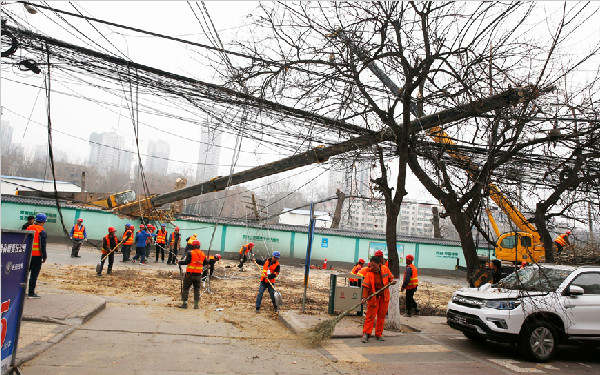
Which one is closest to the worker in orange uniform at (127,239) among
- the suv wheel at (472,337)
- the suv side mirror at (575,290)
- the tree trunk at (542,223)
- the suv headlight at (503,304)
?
the suv wheel at (472,337)

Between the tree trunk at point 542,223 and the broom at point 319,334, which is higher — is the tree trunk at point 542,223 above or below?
above

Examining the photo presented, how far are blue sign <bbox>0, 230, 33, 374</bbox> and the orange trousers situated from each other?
225 inches

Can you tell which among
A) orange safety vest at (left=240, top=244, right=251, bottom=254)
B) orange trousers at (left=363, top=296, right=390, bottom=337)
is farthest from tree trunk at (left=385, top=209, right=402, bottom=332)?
orange safety vest at (left=240, top=244, right=251, bottom=254)

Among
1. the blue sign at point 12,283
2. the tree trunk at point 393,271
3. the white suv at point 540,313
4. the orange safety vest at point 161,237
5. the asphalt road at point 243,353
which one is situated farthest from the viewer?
the orange safety vest at point 161,237

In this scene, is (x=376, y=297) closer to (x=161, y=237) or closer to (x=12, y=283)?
(x=12, y=283)

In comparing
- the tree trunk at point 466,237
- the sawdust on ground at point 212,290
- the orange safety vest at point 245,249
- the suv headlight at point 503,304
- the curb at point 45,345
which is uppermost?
the tree trunk at point 466,237

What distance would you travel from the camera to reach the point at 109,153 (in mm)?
40375

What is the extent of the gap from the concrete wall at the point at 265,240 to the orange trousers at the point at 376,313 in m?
16.8

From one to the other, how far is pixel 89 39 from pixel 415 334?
8826 mm

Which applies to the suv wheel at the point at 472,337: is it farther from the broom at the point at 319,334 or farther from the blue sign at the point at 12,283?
the blue sign at the point at 12,283

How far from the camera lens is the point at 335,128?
32.0 feet

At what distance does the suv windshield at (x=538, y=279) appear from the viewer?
7660 mm

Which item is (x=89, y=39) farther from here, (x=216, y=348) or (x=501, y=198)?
(x=501, y=198)

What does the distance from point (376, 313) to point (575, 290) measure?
365 cm
